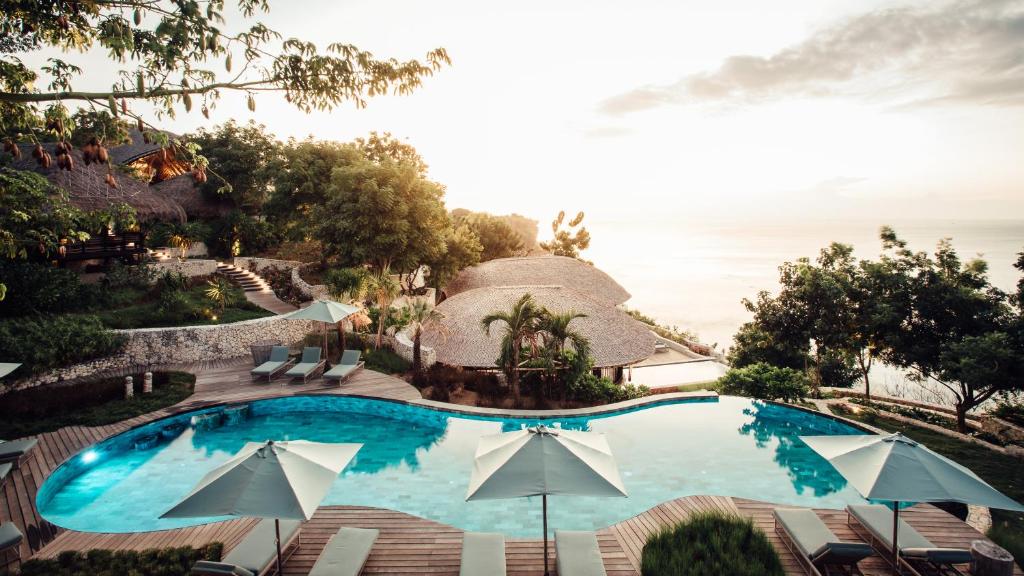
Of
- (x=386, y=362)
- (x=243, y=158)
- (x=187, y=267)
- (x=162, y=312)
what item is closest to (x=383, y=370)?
(x=386, y=362)

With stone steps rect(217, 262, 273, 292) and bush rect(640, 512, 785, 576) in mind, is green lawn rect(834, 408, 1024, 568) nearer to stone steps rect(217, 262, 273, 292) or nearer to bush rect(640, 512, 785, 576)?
bush rect(640, 512, 785, 576)

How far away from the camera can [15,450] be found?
7855mm

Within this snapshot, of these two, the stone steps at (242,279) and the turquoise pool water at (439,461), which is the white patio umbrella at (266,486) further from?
the stone steps at (242,279)

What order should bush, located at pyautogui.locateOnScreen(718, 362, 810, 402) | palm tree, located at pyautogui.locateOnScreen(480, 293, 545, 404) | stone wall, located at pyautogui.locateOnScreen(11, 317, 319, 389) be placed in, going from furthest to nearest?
1. stone wall, located at pyautogui.locateOnScreen(11, 317, 319, 389)
2. bush, located at pyautogui.locateOnScreen(718, 362, 810, 402)
3. palm tree, located at pyautogui.locateOnScreen(480, 293, 545, 404)

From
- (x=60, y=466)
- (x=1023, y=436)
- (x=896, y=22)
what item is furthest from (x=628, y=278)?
(x=60, y=466)

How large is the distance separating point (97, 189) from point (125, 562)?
1552 cm

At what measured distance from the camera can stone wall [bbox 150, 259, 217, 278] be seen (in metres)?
18.1

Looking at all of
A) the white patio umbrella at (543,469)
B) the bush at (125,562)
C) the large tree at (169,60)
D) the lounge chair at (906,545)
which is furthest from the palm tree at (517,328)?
the bush at (125,562)

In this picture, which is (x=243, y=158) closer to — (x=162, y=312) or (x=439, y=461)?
(x=162, y=312)

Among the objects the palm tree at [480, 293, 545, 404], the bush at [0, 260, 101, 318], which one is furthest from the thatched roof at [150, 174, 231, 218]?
the palm tree at [480, 293, 545, 404]

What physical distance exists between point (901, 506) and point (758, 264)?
96542 millimetres

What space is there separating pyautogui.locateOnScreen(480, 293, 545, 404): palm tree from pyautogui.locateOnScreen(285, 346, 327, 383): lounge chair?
507 centimetres

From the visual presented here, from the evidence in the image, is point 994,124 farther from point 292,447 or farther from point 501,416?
point 292,447

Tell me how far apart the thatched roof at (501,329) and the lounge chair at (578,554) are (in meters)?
8.35
